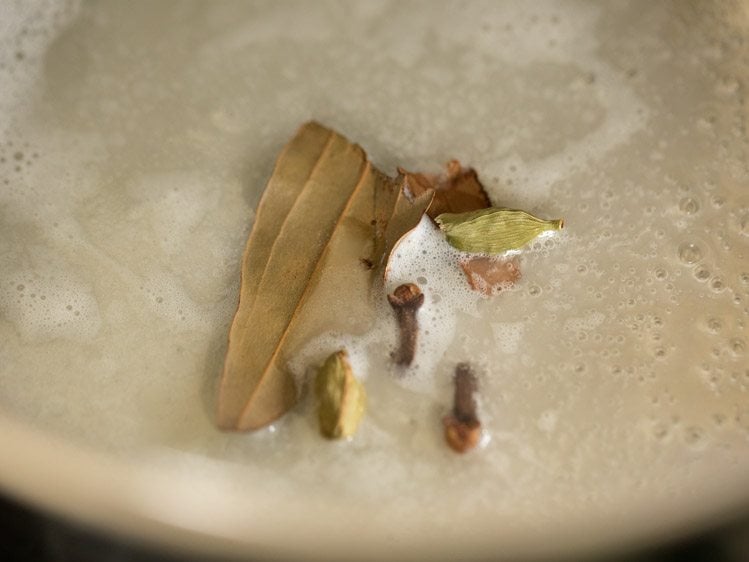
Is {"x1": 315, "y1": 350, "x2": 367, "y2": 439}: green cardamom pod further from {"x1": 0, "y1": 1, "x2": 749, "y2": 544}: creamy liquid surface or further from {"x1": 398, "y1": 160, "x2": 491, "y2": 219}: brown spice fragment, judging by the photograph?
{"x1": 398, "y1": 160, "x2": 491, "y2": 219}: brown spice fragment

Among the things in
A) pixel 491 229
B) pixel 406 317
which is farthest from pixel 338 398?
pixel 491 229

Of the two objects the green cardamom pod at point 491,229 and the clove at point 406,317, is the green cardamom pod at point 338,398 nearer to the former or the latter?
the clove at point 406,317

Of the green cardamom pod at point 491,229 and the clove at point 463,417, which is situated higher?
the green cardamom pod at point 491,229

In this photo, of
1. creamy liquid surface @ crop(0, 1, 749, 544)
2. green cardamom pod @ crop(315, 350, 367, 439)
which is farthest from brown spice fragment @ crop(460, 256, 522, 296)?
green cardamom pod @ crop(315, 350, 367, 439)

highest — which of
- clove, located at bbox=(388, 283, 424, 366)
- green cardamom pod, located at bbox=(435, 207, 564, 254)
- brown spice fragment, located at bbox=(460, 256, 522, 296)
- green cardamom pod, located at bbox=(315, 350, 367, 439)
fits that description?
green cardamom pod, located at bbox=(435, 207, 564, 254)

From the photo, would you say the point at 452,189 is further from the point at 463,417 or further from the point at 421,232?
the point at 463,417

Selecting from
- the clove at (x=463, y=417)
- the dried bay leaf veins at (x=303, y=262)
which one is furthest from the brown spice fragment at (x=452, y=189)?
the clove at (x=463, y=417)
